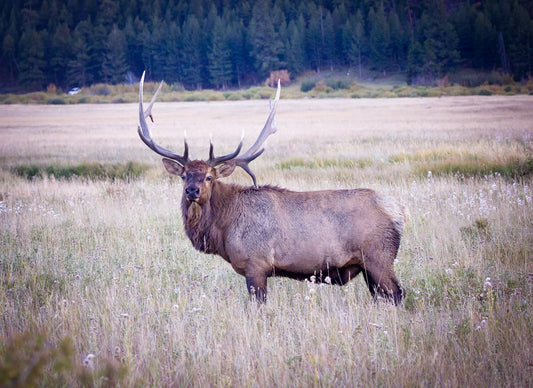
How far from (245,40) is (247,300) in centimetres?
8184

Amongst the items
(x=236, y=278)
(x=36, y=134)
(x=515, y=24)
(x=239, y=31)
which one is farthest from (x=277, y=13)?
(x=236, y=278)

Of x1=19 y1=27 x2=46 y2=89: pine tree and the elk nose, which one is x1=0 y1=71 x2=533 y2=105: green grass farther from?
the elk nose

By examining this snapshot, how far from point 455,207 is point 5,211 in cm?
889

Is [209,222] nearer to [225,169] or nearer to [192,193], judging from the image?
[192,193]

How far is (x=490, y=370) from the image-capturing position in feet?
13.8

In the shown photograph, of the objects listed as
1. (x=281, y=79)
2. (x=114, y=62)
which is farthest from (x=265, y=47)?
(x=114, y=62)

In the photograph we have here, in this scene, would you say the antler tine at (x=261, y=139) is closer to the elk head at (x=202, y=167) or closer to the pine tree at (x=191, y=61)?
the elk head at (x=202, y=167)

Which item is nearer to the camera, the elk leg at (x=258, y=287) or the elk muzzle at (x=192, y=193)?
the elk leg at (x=258, y=287)

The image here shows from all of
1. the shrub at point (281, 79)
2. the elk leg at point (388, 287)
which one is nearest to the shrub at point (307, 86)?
the shrub at point (281, 79)

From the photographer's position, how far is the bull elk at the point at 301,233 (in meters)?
5.60

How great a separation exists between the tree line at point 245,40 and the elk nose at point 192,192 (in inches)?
2330

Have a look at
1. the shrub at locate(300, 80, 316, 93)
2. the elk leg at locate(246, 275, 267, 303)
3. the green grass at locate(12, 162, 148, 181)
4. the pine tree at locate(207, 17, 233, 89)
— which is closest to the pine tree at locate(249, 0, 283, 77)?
the pine tree at locate(207, 17, 233, 89)

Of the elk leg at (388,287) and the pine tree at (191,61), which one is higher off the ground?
the pine tree at (191,61)

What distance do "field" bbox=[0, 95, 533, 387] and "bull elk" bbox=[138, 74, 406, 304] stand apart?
0.36 metres
